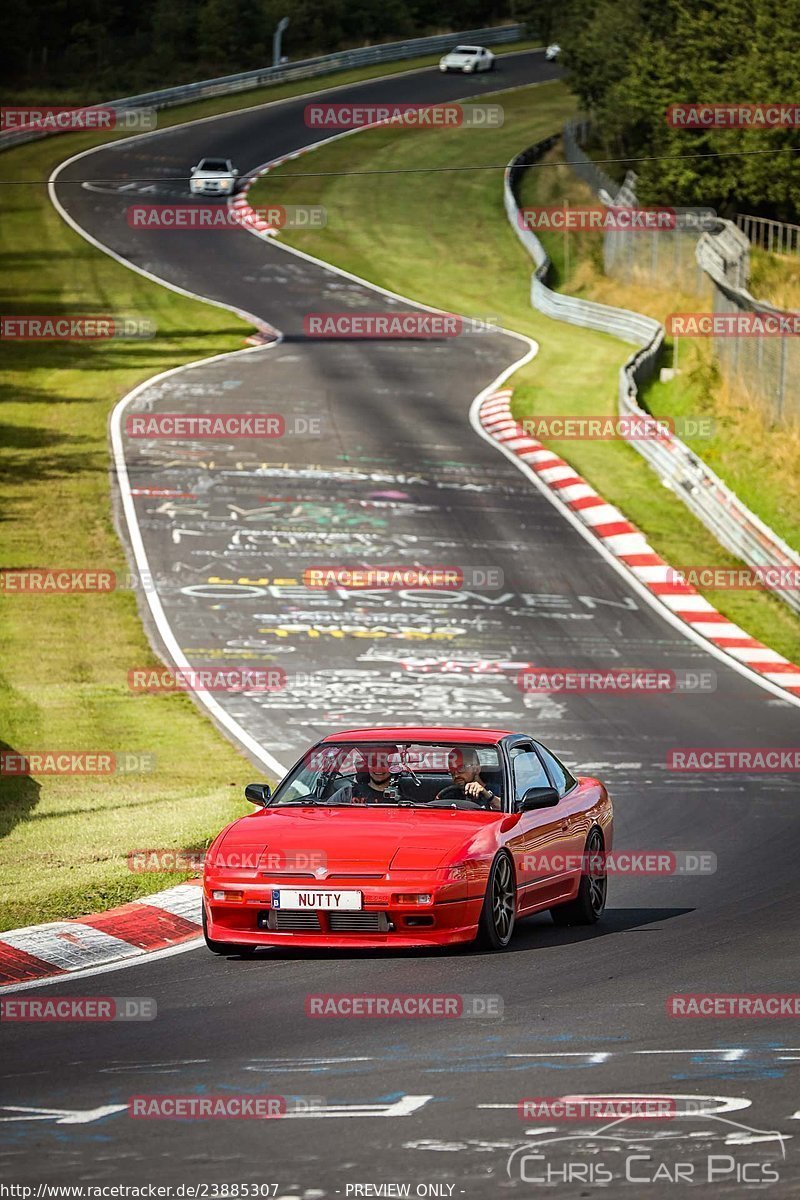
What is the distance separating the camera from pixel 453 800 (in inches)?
442

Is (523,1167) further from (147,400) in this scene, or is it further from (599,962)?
(147,400)

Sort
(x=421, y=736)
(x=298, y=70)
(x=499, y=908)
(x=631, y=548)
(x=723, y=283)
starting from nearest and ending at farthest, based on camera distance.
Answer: (x=499, y=908) → (x=421, y=736) → (x=631, y=548) → (x=723, y=283) → (x=298, y=70)

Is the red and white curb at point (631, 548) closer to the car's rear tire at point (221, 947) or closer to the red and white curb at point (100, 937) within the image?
the red and white curb at point (100, 937)

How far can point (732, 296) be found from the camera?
36.7 m

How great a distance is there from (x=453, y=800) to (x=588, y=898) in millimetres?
1143

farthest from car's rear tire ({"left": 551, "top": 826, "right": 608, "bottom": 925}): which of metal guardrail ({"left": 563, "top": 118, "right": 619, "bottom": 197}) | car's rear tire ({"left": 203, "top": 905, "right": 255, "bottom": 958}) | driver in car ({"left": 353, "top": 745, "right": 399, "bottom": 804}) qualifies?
metal guardrail ({"left": 563, "top": 118, "right": 619, "bottom": 197})

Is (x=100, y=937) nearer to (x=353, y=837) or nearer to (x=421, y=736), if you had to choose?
(x=353, y=837)

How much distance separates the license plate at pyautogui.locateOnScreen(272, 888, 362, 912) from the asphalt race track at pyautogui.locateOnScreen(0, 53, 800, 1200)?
320 millimetres

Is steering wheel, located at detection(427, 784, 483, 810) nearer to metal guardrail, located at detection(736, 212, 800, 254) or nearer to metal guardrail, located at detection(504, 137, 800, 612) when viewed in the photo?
metal guardrail, located at detection(504, 137, 800, 612)

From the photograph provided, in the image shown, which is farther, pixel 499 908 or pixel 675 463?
pixel 675 463

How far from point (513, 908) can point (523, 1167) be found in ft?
15.0

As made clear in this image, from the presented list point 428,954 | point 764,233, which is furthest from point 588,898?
point 764,233

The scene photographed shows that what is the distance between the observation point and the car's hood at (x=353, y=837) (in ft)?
33.3

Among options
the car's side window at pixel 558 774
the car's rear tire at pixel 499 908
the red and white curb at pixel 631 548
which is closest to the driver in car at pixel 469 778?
the car's rear tire at pixel 499 908
